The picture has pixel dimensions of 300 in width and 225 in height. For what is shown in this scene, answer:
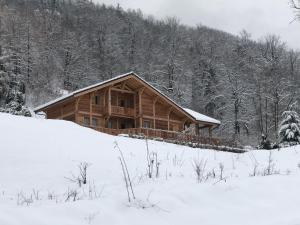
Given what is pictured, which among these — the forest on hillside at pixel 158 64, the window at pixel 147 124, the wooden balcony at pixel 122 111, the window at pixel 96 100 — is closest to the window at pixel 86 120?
the window at pixel 96 100

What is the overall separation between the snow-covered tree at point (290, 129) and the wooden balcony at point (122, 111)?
12.0 m

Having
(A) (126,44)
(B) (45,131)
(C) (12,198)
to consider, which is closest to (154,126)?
(B) (45,131)

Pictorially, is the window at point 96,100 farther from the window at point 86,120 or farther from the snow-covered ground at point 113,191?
the snow-covered ground at point 113,191

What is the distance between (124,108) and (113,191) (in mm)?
32769

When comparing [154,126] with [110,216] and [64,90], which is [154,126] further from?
[110,216]

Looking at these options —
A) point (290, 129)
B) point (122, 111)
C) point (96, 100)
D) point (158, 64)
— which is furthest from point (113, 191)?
point (158, 64)

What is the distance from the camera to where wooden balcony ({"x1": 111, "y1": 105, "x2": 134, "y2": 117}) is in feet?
129

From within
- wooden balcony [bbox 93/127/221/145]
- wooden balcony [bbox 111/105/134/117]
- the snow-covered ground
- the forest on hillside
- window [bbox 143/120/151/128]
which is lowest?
the snow-covered ground

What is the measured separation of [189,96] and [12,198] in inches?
2530

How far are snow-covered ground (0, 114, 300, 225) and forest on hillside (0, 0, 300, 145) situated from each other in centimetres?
3053

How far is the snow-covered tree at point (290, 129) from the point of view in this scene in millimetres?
35062

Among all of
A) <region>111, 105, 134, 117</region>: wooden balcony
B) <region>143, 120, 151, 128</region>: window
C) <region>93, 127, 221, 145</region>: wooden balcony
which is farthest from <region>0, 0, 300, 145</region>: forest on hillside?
<region>93, 127, 221, 145</region>: wooden balcony

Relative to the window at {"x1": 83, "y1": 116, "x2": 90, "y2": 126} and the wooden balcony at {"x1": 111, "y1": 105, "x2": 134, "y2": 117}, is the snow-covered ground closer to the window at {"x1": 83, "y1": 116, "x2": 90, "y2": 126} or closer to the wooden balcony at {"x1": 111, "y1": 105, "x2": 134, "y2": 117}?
the window at {"x1": 83, "y1": 116, "x2": 90, "y2": 126}

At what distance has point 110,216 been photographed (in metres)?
5.95
